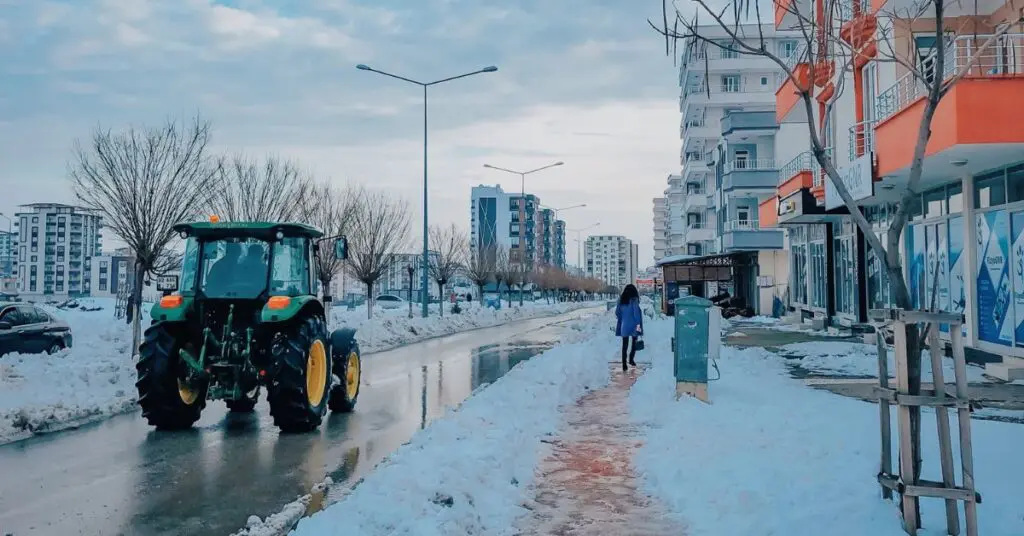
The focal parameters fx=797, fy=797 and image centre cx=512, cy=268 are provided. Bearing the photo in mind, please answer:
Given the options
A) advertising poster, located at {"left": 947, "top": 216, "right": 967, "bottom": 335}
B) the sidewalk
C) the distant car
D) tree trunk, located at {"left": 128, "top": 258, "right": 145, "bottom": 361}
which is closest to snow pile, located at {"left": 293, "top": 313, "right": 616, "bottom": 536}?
the sidewalk

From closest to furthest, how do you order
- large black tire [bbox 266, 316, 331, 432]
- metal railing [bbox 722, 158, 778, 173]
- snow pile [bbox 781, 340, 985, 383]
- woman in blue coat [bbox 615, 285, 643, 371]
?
large black tire [bbox 266, 316, 331, 432]
snow pile [bbox 781, 340, 985, 383]
woman in blue coat [bbox 615, 285, 643, 371]
metal railing [bbox 722, 158, 778, 173]

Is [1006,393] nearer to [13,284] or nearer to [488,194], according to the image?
[13,284]

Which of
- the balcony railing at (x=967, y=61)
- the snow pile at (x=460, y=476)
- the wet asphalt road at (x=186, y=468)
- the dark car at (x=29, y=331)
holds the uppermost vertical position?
the balcony railing at (x=967, y=61)

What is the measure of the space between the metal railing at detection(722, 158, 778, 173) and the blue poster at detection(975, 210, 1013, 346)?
29770mm

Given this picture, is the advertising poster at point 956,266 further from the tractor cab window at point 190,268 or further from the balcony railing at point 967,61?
the tractor cab window at point 190,268

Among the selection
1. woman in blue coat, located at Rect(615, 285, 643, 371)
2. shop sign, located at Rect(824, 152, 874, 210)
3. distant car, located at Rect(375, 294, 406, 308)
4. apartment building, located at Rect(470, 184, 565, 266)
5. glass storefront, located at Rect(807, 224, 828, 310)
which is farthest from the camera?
apartment building, located at Rect(470, 184, 565, 266)

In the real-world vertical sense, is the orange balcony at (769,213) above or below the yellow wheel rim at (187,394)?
above

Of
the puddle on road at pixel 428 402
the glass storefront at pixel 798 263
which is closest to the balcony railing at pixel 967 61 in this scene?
the puddle on road at pixel 428 402

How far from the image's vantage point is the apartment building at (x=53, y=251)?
142500 millimetres

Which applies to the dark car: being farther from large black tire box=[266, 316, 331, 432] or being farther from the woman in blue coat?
the woman in blue coat

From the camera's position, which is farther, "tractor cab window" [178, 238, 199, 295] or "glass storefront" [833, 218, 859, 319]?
"glass storefront" [833, 218, 859, 319]

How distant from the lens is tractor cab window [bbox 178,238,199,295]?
10.1 metres

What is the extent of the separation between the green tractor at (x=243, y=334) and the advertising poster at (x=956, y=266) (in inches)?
479

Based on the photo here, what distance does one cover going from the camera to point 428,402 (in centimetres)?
1209
